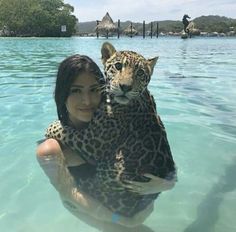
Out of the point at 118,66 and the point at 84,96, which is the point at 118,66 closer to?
the point at 118,66

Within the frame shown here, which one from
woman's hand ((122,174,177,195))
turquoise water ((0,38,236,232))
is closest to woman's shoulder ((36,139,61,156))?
woman's hand ((122,174,177,195))

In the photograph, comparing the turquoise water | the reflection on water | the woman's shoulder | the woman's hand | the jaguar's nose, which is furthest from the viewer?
the turquoise water

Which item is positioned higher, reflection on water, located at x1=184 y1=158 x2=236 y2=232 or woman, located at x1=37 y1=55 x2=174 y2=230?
woman, located at x1=37 y1=55 x2=174 y2=230

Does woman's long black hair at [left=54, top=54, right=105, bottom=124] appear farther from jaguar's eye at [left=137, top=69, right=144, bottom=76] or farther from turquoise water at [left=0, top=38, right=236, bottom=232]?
turquoise water at [left=0, top=38, right=236, bottom=232]

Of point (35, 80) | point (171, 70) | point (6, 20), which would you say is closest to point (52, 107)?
point (35, 80)

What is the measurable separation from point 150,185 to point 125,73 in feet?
2.63

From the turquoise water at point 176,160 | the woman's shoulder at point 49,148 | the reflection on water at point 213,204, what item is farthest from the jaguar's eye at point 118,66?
the reflection on water at point 213,204

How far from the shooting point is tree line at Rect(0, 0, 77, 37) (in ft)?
262

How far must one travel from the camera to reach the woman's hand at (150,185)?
3.14m

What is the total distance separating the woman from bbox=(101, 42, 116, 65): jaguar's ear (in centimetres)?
10

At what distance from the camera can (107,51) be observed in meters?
3.34

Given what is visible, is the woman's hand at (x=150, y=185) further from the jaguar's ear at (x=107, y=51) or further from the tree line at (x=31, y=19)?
the tree line at (x=31, y=19)

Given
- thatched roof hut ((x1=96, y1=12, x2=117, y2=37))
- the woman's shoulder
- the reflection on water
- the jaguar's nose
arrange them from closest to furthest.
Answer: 1. the jaguar's nose
2. the woman's shoulder
3. the reflection on water
4. thatched roof hut ((x1=96, y1=12, x2=117, y2=37))

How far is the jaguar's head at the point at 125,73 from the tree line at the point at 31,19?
7880 cm
